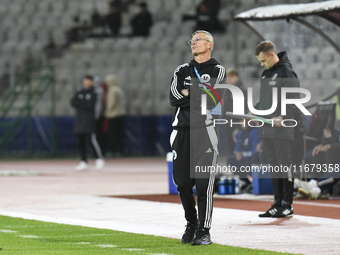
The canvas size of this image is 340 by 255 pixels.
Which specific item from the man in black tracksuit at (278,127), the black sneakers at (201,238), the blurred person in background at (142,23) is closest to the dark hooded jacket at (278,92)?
the man in black tracksuit at (278,127)

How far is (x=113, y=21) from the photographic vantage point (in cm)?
2462

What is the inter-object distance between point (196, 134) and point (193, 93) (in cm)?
37

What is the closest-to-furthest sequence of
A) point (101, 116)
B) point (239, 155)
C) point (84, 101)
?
point (239, 155)
point (84, 101)
point (101, 116)

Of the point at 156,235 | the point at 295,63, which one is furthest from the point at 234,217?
the point at 295,63

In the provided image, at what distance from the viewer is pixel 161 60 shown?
2309 cm

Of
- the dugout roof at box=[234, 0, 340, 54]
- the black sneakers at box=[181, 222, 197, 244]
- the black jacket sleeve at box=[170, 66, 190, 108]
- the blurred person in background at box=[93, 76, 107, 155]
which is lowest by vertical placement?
the blurred person in background at box=[93, 76, 107, 155]

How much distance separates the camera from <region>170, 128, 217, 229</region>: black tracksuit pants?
7.02 m

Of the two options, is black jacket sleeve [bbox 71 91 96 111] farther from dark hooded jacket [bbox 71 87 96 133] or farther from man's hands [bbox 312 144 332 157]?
man's hands [bbox 312 144 332 157]

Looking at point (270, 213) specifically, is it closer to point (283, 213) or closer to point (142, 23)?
point (283, 213)

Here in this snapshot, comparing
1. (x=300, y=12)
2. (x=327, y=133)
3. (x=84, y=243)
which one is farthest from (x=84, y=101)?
(x=84, y=243)

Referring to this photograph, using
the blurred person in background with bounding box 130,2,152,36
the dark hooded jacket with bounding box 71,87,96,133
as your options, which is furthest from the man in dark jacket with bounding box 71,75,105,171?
the blurred person in background with bounding box 130,2,152,36

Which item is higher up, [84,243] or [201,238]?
[201,238]

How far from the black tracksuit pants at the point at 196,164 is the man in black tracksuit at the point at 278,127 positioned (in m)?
2.17

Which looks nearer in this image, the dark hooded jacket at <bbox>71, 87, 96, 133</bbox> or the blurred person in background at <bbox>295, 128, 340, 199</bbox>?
the blurred person in background at <bbox>295, 128, 340, 199</bbox>
